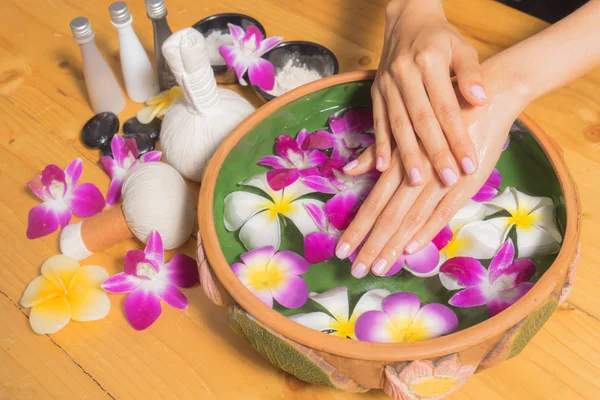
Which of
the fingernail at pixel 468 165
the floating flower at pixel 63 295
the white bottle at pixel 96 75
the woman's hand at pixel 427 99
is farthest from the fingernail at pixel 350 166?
the white bottle at pixel 96 75

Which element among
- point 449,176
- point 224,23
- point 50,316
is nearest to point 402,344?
point 449,176

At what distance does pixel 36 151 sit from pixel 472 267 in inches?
28.1

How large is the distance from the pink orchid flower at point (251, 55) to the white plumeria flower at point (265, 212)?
256mm

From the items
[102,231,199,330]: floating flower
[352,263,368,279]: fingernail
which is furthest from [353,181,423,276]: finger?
[102,231,199,330]: floating flower

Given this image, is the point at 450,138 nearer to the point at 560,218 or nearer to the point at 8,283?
the point at 560,218

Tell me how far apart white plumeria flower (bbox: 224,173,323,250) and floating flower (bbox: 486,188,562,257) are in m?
0.23

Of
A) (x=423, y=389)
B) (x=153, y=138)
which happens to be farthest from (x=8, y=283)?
(x=423, y=389)

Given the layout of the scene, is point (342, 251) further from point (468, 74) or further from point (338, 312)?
point (468, 74)

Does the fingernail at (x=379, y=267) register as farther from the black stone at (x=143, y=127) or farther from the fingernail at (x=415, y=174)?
the black stone at (x=143, y=127)

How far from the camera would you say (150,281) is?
862 mm

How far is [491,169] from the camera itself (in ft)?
2.49

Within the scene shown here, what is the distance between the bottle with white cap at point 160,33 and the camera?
990mm

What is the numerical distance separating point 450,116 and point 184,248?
1.37ft

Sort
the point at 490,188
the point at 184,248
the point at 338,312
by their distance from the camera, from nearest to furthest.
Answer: the point at 338,312, the point at 490,188, the point at 184,248
